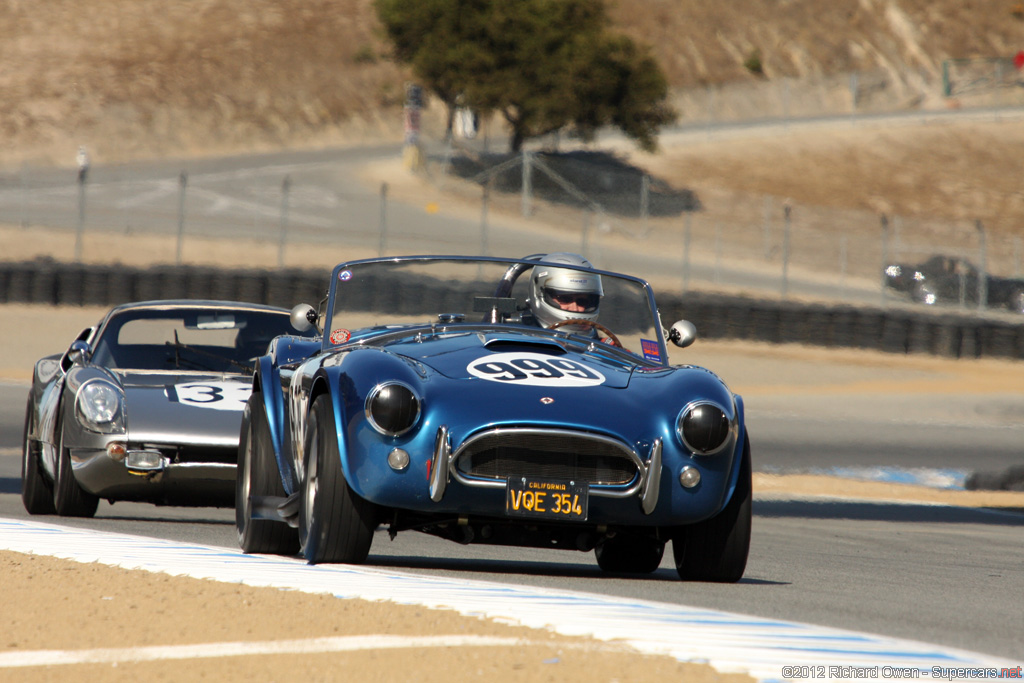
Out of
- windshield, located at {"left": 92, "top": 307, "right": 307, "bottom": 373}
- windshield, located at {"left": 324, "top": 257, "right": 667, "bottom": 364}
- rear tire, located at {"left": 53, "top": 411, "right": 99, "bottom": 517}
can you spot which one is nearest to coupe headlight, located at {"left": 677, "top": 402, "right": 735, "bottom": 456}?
windshield, located at {"left": 324, "top": 257, "right": 667, "bottom": 364}

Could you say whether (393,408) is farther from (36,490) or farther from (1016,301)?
(1016,301)

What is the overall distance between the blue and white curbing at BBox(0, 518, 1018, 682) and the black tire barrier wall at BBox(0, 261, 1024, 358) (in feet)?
56.4

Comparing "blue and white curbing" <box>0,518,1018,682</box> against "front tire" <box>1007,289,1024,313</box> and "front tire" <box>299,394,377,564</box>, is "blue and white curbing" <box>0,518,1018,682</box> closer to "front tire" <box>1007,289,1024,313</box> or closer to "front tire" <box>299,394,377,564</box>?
"front tire" <box>299,394,377,564</box>

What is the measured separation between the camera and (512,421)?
16.3 feet

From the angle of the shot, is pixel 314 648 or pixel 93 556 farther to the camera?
pixel 93 556

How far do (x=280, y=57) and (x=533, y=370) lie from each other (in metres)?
64.0

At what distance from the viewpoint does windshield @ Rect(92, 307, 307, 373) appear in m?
8.81

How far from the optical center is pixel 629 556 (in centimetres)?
611

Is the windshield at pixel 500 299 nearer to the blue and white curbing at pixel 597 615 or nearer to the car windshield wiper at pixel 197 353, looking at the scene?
the blue and white curbing at pixel 597 615

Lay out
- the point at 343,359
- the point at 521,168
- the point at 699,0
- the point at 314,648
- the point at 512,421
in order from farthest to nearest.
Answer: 1. the point at 699,0
2. the point at 521,168
3. the point at 343,359
4. the point at 512,421
5. the point at 314,648

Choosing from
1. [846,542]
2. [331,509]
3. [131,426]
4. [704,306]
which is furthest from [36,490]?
[704,306]

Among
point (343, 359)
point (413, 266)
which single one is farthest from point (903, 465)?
point (343, 359)

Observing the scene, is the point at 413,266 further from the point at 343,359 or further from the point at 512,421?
the point at 512,421

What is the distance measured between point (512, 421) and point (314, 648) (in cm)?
149
